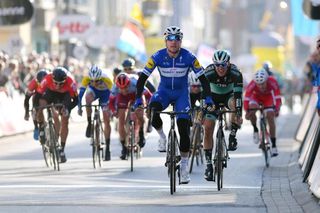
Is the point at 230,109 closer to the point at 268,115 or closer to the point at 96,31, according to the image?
the point at 268,115

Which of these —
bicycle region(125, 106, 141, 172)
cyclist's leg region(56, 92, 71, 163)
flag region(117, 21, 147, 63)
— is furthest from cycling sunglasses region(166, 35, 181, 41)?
flag region(117, 21, 147, 63)

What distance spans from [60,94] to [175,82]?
468cm

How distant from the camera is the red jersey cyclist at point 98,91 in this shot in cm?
2062

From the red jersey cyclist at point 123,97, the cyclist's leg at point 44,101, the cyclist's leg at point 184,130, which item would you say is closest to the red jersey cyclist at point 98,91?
the red jersey cyclist at point 123,97

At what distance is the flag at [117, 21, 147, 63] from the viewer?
46094 mm

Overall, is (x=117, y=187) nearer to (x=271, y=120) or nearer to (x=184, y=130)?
(x=184, y=130)

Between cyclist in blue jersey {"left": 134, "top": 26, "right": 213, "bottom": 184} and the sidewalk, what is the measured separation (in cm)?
130

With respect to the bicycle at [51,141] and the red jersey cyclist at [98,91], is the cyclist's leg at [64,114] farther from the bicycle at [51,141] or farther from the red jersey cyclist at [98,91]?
the red jersey cyclist at [98,91]

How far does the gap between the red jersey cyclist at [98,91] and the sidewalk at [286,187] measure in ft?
Result: 9.12

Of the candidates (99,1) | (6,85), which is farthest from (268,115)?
(99,1)

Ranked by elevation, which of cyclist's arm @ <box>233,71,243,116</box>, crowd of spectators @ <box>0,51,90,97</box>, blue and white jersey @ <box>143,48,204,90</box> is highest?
blue and white jersey @ <box>143,48,204,90</box>

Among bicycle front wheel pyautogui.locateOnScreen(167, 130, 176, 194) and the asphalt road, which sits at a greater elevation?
bicycle front wheel pyautogui.locateOnScreen(167, 130, 176, 194)

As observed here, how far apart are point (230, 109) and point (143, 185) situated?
5.26 ft

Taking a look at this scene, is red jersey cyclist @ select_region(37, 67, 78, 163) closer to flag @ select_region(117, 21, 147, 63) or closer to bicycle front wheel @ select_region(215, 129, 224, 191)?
bicycle front wheel @ select_region(215, 129, 224, 191)
